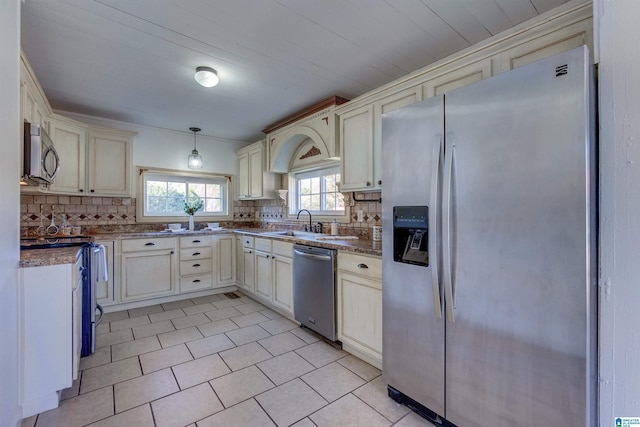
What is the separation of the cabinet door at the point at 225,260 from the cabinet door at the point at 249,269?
331 millimetres

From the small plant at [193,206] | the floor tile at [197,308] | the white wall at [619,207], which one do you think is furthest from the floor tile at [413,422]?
the small plant at [193,206]

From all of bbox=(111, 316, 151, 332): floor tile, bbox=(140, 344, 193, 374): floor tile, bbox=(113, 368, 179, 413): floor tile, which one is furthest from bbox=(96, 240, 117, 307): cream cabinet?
bbox=(113, 368, 179, 413): floor tile

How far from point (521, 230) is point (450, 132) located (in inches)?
22.2

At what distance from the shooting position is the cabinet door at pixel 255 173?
4.15 meters

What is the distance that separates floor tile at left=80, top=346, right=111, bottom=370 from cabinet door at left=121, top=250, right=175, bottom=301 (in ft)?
3.58

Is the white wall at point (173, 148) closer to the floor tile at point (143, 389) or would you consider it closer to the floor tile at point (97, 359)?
the floor tile at point (97, 359)

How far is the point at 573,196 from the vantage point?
106cm

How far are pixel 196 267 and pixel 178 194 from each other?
1.21 m

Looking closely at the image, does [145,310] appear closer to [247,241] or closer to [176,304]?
[176,304]

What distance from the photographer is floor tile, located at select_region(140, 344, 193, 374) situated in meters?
2.13

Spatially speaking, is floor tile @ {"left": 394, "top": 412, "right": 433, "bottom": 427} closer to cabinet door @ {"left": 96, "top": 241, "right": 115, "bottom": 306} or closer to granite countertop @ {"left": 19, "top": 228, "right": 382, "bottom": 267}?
granite countertop @ {"left": 19, "top": 228, "right": 382, "bottom": 267}

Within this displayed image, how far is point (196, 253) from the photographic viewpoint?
3812 mm

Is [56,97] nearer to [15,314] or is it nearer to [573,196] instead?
[15,314]

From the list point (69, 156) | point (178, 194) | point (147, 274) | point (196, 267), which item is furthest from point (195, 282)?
point (69, 156)
